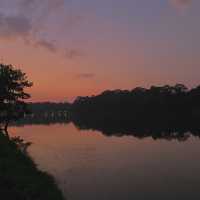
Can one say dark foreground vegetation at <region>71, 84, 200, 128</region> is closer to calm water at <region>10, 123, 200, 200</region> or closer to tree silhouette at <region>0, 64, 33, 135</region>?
tree silhouette at <region>0, 64, 33, 135</region>

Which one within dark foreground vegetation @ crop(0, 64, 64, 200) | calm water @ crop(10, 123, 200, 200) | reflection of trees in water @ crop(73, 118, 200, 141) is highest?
dark foreground vegetation @ crop(0, 64, 64, 200)

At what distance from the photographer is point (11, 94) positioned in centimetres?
6962

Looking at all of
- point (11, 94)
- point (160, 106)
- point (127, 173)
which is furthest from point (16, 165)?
point (160, 106)

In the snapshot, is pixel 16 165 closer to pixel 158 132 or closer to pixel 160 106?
pixel 158 132

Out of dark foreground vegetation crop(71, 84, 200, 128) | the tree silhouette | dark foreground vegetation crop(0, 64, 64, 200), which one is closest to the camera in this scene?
dark foreground vegetation crop(0, 64, 64, 200)

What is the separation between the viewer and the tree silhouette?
68.4 metres

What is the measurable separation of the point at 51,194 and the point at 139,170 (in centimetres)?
1784

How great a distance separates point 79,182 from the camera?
104 feet

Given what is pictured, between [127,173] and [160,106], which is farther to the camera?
[160,106]

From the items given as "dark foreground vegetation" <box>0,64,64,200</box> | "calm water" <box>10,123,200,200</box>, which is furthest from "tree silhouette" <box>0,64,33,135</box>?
"calm water" <box>10,123,200,200</box>

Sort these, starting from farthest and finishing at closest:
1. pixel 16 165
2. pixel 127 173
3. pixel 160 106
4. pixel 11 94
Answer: pixel 160 106 → pixel 11 94 → pixel 127 173 → pixel 16 165

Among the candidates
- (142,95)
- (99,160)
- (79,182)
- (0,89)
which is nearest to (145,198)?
(79,182)

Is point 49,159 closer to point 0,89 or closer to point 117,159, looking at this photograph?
point 117,159

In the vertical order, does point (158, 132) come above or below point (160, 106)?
below
